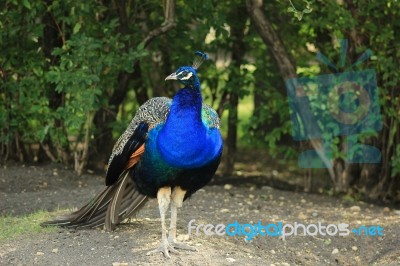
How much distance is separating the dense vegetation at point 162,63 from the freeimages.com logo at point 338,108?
0.08 m

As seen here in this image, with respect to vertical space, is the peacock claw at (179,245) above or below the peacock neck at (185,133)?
below

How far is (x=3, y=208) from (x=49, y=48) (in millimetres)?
2042

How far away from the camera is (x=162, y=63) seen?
356 inches

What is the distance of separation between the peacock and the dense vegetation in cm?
192

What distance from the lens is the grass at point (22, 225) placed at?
5789 mm

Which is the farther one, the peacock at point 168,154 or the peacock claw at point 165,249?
the peacock claw at point 165,249

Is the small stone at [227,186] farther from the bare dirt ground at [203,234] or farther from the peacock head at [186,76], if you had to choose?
the peacock head at [186,76]

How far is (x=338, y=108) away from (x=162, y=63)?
2078 mm

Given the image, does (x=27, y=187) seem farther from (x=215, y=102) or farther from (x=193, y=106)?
(x=193, y=106)

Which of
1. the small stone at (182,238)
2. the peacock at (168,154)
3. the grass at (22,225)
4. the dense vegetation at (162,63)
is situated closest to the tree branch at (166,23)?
the dense vegetation at (162,63)

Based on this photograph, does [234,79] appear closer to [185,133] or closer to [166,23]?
[166,23]

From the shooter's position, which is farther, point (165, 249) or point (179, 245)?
point (179, 245)

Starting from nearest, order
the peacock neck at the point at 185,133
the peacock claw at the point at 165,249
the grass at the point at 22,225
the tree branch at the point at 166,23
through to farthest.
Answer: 1. the peacock neck at the point at 185,133
2. the peacock claw at the point at 165,249
3. the grass at the point at 22,225
4. the tree branch at the point at 166,23

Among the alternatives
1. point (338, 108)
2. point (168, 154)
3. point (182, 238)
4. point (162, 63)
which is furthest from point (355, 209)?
point (168, 154)
